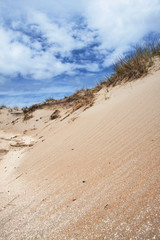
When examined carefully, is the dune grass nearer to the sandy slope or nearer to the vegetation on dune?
the vegetation on dune

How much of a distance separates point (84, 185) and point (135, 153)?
2.40 ft

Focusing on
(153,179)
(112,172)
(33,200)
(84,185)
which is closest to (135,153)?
(112,172)

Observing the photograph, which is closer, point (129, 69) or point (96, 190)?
point (96, 190)

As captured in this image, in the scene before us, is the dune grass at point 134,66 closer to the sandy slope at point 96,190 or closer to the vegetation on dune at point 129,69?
the vegetation on dune at point 129,69

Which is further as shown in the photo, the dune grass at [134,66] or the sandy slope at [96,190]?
the dune grass at [134,66]

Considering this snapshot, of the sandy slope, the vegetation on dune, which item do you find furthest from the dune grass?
the sandy slope

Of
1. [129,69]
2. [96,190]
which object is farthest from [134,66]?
[96,190]

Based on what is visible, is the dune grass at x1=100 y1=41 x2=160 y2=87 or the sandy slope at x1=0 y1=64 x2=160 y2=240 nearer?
the sandy slope at x1=0 y1=64 x2=160 y2=240

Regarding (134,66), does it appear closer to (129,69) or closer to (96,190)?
(129,69)

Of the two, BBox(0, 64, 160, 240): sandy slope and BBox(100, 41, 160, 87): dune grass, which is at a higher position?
BBox(100, 41, 160, 87): dune grass

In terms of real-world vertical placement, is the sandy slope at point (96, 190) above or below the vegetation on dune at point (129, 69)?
below

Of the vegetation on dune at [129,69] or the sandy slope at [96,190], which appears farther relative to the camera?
the vegetation on dune at [129,69]

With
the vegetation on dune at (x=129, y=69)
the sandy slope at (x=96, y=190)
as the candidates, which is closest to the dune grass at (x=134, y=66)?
the vegetation on dune at (x=129, y=69)

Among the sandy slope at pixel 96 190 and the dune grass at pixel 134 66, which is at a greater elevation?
the dune grass at pixel 134 66
